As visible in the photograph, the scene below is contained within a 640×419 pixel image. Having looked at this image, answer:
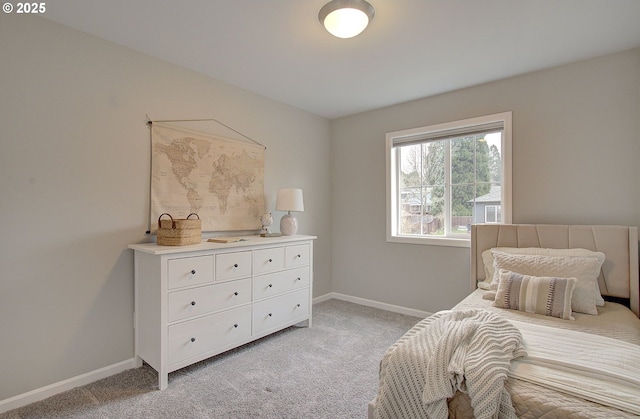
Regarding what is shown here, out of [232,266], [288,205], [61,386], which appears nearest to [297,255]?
[288,205]

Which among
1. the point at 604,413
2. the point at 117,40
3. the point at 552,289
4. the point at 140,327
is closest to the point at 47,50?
the point at 117,40

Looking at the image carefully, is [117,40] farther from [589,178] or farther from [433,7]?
[589,178]

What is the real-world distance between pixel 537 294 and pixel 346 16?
6.86 feet

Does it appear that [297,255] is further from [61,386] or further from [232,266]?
[61,386]

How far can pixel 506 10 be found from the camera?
1.84 m

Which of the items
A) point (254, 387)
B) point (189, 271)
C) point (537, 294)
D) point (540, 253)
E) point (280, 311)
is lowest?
point (254, 387)

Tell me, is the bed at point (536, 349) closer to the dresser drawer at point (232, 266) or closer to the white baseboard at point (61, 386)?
the dresser drawer at point (232, 266)

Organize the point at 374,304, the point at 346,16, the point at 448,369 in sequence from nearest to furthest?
the point at 448,369 < the point at 346,16 < the point at 374,304

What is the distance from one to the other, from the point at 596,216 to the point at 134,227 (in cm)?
367

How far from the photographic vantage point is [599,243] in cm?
221

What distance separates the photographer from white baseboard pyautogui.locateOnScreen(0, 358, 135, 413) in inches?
70.4

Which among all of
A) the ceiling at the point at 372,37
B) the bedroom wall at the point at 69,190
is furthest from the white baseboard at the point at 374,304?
the ceiling at the point at 372,37

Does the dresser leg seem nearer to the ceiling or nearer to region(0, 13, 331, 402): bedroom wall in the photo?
region(0, 13, 331, 402): bedroom wall

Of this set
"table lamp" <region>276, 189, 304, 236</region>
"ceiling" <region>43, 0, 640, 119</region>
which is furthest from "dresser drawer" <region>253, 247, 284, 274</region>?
"ceiling" <region>43, 0, 640, 119</region>
